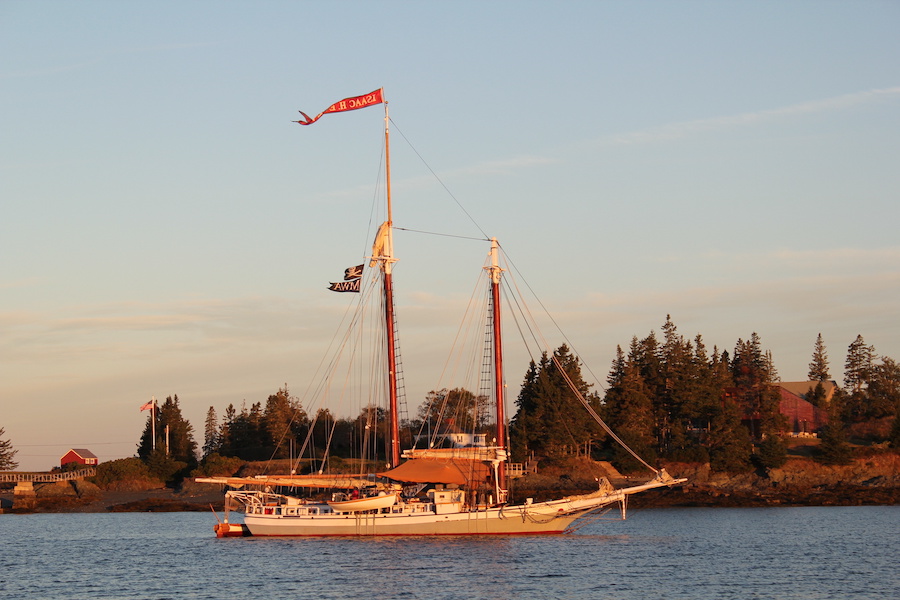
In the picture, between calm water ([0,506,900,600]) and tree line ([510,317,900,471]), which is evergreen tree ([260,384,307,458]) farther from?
calm water ([0,506,900,600])

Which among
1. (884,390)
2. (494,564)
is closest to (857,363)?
(884,390)

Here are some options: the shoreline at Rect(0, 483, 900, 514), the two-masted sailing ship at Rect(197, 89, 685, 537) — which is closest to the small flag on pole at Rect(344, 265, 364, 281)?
the two-masted sailing ship at Rect(197, 89, 685, 537)

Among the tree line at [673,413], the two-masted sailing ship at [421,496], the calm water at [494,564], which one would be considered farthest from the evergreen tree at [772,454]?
the two-masted sailing ship at [421,496]

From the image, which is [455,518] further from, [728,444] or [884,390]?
[884,390]

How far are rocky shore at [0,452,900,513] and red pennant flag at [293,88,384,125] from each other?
162 feet

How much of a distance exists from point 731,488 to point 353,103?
68.3 metres

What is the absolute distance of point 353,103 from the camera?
264 feet

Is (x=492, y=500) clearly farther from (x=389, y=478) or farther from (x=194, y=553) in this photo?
(x=194, y=553)

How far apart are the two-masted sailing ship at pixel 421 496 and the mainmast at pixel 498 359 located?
7 cm

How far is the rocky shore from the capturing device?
377 feet

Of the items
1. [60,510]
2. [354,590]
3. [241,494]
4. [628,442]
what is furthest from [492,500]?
[60,510]

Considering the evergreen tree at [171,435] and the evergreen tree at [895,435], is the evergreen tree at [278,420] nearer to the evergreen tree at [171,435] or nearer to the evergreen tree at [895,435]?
the evergreen tree at [171,435]

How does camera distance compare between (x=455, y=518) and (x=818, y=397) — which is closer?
(x=455, y=518)

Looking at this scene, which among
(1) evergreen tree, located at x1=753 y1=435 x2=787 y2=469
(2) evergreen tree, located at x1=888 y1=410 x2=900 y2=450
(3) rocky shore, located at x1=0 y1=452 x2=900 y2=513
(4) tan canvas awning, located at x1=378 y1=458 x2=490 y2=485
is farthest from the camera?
(2) evergreen tree, located at x1=888 y1=410 x2=900 y2=450
